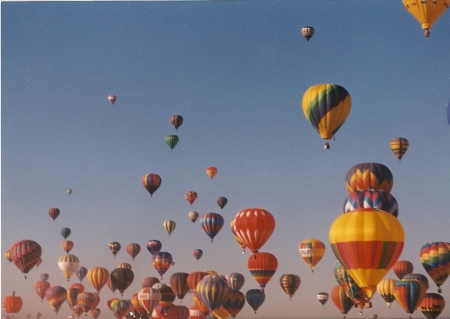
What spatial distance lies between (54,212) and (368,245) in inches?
811

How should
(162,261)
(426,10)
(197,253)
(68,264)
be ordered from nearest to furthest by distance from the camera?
(426,10) → (162,261) → (68,264) → (197,253)

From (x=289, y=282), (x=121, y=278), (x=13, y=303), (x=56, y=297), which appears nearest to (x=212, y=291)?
(x=289, y=282)

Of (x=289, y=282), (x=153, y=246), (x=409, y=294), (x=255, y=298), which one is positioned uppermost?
(x=153, y=246)

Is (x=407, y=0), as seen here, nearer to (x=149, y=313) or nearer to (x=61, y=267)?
(x=149, y=313)

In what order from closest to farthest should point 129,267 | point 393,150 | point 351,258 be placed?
point 351,258 → point 393,150 → point 129,267

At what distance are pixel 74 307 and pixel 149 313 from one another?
4.90 meters

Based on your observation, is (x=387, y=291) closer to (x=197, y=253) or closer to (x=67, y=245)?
(x=197, y=253)

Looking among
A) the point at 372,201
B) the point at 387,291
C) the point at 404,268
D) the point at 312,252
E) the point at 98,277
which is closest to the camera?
the point at 372,201

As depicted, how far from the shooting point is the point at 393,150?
109 feet

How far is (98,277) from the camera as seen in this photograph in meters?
37.5

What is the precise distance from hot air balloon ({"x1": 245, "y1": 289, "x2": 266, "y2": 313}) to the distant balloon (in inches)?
251

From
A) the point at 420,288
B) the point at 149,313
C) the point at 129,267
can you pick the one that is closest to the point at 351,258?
the point at 420,288

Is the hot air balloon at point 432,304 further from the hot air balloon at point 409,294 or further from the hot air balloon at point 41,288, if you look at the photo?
the hot air balloon at point 41,288

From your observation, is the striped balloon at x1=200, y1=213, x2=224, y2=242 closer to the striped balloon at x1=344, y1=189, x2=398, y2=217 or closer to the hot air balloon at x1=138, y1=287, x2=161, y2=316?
the hot air balloon at x1=138, y1=287, x2=161, y2=316
